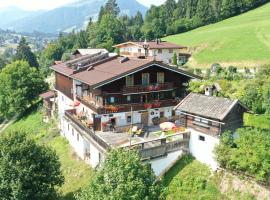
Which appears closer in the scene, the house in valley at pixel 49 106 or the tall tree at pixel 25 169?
the tall tree at pixel 25 169

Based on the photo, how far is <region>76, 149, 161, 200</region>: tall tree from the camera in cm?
1842

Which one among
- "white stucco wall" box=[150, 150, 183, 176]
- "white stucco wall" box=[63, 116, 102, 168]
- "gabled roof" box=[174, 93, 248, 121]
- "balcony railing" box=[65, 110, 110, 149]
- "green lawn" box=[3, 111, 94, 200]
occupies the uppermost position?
"gabled roof" box=[174, 93, 248, 121]

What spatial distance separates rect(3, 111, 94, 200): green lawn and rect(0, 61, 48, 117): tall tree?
13.9 feet

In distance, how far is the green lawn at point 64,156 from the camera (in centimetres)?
3169

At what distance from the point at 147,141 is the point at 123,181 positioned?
9215 millimetres

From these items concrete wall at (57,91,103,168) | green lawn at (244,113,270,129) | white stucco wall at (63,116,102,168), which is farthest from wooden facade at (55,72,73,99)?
green lawn at (244,113,270,129)

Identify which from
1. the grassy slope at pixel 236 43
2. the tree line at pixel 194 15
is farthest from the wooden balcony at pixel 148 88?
the tree line at pixel 194 15

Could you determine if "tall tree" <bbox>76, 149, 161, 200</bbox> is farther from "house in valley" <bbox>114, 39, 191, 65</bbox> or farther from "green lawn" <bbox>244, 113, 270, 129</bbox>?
"house in valley" <bbox>114, 39, 191, 65</bbox>

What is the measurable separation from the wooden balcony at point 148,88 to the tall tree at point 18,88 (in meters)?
33.0

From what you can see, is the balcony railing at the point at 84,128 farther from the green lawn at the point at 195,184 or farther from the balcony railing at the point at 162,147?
the green lawn at the point at 195,184

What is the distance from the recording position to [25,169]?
26.0 m

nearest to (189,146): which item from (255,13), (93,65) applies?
(93,65)

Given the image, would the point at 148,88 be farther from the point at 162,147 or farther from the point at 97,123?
the point at 162,147

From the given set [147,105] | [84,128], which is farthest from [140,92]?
[84,128]
